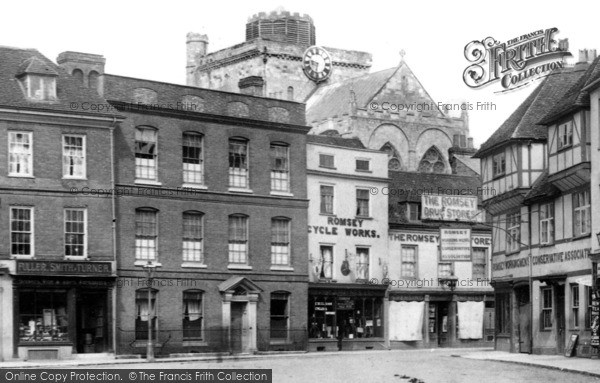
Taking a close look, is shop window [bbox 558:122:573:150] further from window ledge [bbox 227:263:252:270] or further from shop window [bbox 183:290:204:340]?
shop window [bbox 183:290:204:340]

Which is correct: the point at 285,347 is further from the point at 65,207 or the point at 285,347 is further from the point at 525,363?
the point at 525,363

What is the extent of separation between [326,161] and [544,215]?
47.4ft

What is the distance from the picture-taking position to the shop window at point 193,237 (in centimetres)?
5291

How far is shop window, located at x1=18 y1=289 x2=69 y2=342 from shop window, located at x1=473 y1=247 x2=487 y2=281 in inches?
1024

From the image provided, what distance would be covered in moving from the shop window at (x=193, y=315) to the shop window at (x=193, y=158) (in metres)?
5.00

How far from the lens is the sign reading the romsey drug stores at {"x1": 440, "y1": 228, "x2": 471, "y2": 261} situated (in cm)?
5288

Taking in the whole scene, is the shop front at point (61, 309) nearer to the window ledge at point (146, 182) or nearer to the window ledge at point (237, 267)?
the window ledge at point (146, 182)

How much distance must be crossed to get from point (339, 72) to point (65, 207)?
175 ft

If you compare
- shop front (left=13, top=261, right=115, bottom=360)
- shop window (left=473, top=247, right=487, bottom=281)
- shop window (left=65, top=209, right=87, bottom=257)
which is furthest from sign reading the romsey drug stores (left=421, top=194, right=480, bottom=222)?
→ shop window (left=65, top=209, right=87, bottom=257)

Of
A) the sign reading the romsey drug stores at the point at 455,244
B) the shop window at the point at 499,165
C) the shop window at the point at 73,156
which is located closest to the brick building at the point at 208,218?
the shop window at the point at 73,156

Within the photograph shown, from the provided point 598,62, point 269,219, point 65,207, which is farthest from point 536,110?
point 65,207

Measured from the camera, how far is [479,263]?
216 ft

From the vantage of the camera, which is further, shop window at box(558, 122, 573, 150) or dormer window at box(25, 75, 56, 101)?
dormer window at box(25, 75, 56, 101)

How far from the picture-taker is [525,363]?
130 feet
